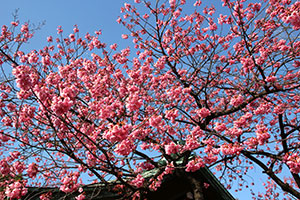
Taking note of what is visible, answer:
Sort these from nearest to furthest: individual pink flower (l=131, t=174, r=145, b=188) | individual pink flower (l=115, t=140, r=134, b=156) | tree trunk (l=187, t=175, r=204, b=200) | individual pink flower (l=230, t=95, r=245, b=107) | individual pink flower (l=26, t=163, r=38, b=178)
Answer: individual pink flower (l=115, t=140, r=134, b=156) < individual pink flower (l=26, t=163, r=38, b=178) < individual pink flower (l=131, t=174, r=145, b=188) < tree trunk (l=187, t=175, r=204, b=200) < individual pink flower (l=230, t=95, r=245, b=107)

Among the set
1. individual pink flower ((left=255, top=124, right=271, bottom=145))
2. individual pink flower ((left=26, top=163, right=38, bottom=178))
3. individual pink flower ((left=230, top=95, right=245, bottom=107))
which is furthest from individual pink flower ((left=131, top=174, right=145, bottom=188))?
individual pink flower ((left=230, top=95, right=245, bottom=107))

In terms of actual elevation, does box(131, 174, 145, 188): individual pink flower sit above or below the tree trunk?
above

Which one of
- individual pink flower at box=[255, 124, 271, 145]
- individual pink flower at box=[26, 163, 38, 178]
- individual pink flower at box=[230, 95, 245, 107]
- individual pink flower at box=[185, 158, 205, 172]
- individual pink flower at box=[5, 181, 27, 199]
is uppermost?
individual pink flower at box=[26, 163, 38, 178]

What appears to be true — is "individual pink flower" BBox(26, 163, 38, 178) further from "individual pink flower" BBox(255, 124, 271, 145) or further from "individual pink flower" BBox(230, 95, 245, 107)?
"individual pink flower" BBox(230, 95, 245, 107)

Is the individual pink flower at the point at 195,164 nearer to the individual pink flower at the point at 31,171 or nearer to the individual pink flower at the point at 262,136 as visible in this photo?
the individual pink flower at the point at 262,136

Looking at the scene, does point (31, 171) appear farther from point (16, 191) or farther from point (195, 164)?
point (195, 164)

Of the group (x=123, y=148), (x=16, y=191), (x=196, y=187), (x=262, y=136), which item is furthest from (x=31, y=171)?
(x=262, y=136)

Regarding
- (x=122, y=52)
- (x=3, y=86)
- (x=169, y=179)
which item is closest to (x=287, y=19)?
(x=169, y=179)

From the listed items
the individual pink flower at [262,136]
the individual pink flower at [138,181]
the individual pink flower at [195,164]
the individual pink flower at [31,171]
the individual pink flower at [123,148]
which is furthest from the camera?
the individual pink flower at [138,181]

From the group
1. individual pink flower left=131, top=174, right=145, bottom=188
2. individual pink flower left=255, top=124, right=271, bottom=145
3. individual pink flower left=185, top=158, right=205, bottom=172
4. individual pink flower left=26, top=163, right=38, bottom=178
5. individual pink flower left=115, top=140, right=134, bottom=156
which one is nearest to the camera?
individual pink flower left=115, top=140, right=134, bottom=156

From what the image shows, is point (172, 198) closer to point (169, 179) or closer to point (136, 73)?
point (169, 179)

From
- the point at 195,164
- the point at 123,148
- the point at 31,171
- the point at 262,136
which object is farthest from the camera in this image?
the point at 195,164

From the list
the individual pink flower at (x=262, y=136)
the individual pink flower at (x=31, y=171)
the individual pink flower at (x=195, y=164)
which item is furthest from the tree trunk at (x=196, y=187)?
the individual pink flower at (x=31, y=171)

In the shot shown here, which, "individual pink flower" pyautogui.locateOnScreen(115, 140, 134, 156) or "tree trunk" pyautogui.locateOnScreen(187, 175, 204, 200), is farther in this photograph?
"tree trunk" pyautogui.locateOnScreen(187, 175, 204, 200)
